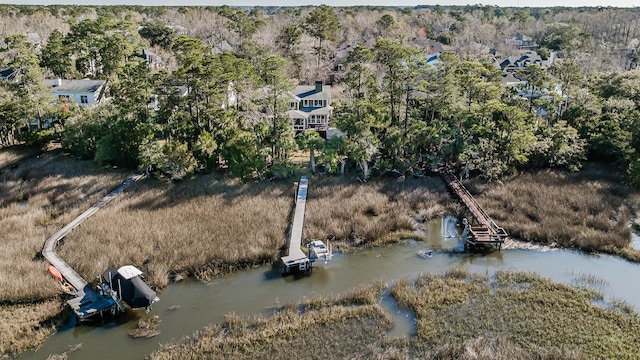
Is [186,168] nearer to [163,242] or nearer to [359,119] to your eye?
[163,242]

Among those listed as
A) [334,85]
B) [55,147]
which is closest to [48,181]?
[55,147]

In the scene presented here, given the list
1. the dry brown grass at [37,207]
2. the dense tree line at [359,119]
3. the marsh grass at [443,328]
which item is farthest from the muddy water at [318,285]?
the dense tree line at [359,119]

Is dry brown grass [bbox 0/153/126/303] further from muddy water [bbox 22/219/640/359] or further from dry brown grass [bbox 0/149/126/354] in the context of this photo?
muddy water [bbox 22/219/640/359]

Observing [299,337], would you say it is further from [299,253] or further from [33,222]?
[33,222]

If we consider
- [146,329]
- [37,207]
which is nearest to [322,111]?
[37,207]

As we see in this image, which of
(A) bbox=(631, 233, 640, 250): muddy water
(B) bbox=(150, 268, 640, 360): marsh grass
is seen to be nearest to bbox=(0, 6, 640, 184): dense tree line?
(A) bbox=(631, 233, 640, 250): muddy water
